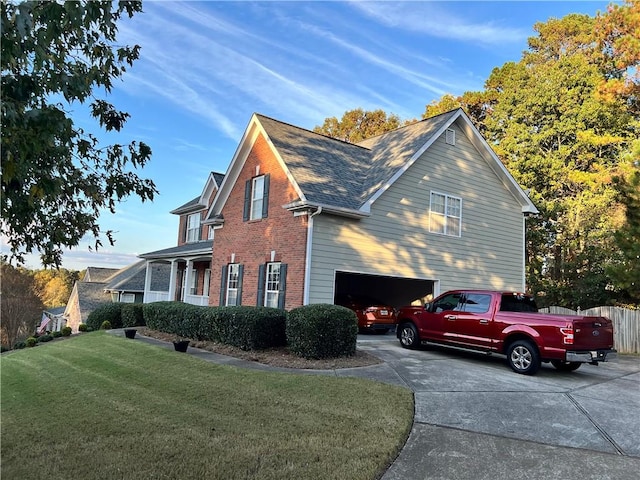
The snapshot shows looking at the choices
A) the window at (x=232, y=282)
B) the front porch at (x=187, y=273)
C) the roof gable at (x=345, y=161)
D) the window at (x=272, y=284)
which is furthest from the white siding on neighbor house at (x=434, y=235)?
the front porch at (x=187, y=273)

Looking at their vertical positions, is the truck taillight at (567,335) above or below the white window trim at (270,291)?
below

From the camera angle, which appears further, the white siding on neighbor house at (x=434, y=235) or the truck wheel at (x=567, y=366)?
the white siding on neighbor house at (x=434, y=235)

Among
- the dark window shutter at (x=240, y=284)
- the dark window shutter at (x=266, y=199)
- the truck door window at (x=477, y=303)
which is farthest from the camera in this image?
the dark window shutter at (x=240, y=284)

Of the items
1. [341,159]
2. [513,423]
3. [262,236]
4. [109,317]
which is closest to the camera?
[513,423]

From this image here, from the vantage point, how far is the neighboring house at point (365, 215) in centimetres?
1510

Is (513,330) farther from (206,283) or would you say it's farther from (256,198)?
(206,283)

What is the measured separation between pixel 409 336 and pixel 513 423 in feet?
21.2

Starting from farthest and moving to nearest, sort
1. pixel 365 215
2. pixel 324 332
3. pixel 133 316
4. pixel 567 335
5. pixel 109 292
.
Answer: pixel 109 292 → pixel 133 316 → pixel 365 215 → pixel 324 332 → pixel 567 335

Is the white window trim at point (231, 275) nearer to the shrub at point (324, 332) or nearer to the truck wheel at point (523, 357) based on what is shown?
the shrub at point (324, 332)

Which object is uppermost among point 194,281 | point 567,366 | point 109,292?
point 194,281

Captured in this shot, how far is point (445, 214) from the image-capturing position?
18.1 metres

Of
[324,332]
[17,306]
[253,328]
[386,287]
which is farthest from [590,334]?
[17,306]

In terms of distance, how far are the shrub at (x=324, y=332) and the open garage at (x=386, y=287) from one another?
7.98 meters

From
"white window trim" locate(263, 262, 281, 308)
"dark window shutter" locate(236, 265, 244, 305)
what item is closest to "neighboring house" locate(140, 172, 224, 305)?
"dark window shutter" locate(236, 265, 244, 305)
